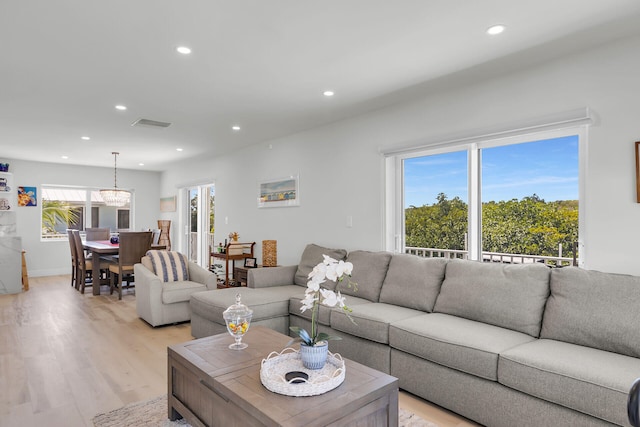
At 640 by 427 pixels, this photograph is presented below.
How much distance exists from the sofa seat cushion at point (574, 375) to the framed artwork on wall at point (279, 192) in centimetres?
346

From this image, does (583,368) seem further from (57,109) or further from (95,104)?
(57,109)

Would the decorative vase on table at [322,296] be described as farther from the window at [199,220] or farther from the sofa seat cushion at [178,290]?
the window at [199,220]

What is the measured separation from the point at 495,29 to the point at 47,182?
8654 millimetres

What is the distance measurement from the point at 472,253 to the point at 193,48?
2826mm

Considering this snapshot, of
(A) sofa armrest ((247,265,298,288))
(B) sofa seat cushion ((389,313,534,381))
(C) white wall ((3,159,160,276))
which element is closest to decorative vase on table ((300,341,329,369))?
(B) sofa seat cushion ((389,313,534,381))

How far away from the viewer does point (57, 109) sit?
4043 millimetres

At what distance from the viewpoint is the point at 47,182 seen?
779 centimetres

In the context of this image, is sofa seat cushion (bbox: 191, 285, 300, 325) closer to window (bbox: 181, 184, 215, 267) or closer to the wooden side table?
the wooden side table

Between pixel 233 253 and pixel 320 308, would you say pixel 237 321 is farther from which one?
pixel 233 253

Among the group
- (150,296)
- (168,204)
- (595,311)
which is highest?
(168,204)

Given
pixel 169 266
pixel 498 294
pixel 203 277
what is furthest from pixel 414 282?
pixel 169 266

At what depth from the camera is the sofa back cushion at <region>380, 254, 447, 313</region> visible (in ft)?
10.1

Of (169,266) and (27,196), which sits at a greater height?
(27,196)

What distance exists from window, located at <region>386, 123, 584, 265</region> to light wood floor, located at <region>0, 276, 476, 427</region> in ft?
5.04
